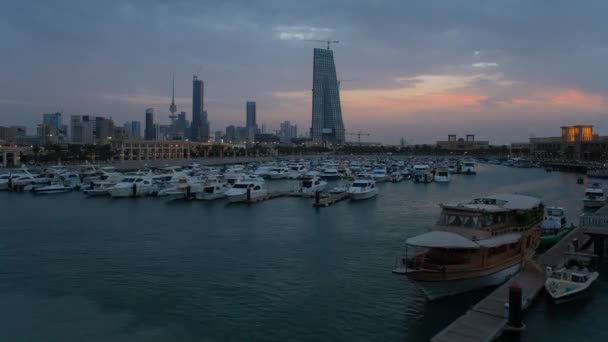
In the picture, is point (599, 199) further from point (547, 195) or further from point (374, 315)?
point (374, 315)

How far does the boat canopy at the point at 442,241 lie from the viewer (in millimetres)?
13977

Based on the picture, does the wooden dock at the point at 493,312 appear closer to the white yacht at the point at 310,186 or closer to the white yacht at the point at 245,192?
the white yacht at the point at 245,192

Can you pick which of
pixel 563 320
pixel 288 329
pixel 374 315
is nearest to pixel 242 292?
pixel 288 329

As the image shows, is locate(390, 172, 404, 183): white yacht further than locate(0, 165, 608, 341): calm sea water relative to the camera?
Yes

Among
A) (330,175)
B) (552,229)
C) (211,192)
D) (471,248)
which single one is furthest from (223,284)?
(330,175)

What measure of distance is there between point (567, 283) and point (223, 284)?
419 inches

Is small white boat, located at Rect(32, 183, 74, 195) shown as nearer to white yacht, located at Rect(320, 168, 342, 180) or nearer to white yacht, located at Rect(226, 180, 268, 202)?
white yacht, located at Rect(226, 180, 268, 202)

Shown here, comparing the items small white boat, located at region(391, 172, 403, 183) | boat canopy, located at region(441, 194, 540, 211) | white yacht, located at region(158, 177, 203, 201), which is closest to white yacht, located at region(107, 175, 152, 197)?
white yacht, located at region(158, 177, 203, 201)

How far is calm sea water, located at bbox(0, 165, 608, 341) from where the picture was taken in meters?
13.2

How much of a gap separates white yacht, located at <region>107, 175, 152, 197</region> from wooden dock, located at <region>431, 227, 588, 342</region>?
32.9 metres

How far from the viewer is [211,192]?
133 feet

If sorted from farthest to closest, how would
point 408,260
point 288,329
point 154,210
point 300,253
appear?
point 154,210 < point 300,253 < point 408,260 < point 288,329

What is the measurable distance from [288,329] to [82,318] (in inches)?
223

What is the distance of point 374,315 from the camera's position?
46.0 ft
